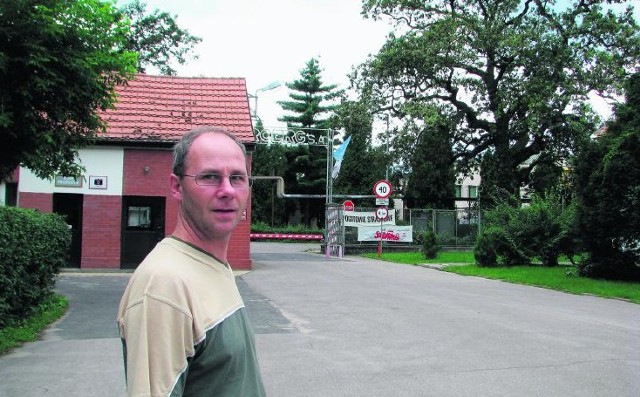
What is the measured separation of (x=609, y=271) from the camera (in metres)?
17.4

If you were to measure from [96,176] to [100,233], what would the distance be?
6.22 feet

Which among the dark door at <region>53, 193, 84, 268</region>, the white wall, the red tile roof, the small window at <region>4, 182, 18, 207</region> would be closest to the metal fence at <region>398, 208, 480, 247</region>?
the red tile roof

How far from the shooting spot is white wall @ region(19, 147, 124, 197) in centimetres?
1955

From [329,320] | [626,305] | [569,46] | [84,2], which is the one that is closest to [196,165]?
[84,2]

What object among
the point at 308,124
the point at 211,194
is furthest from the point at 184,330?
the point at 308,124

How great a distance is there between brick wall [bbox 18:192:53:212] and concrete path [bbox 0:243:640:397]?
5.88 m

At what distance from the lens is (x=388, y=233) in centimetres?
3381

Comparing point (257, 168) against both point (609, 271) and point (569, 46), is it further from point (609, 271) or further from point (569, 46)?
point (609, 271)

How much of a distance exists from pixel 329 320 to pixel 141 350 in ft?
29.3

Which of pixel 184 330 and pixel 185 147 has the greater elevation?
pixel 185 147

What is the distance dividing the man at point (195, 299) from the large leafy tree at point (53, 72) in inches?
278

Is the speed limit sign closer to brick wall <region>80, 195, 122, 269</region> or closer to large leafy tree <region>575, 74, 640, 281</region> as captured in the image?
large leafy tree <region>575, 74, 640, 281</region>

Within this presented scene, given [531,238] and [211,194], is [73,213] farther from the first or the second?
[211,194]

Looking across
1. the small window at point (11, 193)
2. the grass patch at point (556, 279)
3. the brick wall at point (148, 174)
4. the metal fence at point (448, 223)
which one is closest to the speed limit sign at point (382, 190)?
the grass patch at point (556, 279)
